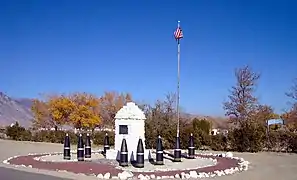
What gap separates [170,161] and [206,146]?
11.1 m

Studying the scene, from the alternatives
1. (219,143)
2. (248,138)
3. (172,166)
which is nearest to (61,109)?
(219,143)

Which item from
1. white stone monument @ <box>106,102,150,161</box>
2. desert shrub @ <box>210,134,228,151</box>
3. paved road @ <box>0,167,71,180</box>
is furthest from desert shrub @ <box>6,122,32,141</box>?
paved road @ <box>0,167,71,180</box>

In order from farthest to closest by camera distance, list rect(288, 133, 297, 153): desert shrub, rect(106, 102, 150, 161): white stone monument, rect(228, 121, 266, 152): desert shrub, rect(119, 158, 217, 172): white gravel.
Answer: rect(228, 121, 266, 152): desert shrub, rect(288, 133, 297, 153): desert shrub, rect(106, 102, 150, 161): white stone monument, rect(119, 158, 217, 172): white gravel

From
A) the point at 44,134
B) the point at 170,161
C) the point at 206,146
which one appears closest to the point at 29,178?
the point at 170,161

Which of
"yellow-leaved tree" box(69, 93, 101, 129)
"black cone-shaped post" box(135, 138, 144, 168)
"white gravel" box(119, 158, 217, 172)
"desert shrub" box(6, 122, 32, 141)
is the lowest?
"white gravel" box(119, 158, 217, 172)

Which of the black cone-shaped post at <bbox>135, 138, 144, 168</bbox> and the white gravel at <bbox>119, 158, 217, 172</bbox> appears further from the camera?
the black cone-shaped post at <bbox>135, 138, 144, 168</bbox>

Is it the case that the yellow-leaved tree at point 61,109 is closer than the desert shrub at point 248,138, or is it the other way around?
the desert shrub at point 248,138

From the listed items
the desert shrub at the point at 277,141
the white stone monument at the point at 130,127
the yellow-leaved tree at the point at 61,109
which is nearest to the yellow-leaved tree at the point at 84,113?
the yellow-leaved tree at the point at 61,109

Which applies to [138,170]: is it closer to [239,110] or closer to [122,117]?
[122,117]

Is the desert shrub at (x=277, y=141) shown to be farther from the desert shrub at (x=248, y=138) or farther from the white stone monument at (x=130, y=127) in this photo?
the white stone monument at (x=130, y=127)

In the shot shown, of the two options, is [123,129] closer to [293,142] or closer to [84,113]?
[293,142]

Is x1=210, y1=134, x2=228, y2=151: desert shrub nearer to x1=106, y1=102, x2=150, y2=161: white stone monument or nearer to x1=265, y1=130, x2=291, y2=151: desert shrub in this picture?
x1=265, y1=130, x2=291, y2=151: desert shrub

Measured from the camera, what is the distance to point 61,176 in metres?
14.2

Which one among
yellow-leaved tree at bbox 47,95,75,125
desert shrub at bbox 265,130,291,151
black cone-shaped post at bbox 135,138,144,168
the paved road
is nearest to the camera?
the paved road
